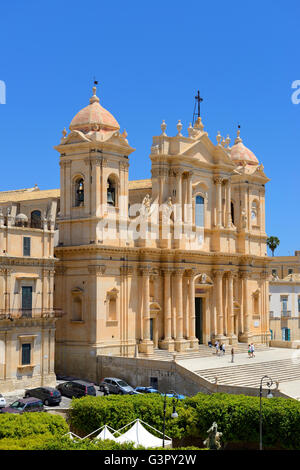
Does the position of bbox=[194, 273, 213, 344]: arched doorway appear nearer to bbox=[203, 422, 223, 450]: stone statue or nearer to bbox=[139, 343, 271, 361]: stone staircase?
bbox=[139, 343, 271, 361]: stone staircase

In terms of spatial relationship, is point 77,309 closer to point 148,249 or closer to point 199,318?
point 148,249

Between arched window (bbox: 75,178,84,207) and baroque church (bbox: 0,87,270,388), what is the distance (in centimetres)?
7

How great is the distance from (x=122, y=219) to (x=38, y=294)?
8.76 metres

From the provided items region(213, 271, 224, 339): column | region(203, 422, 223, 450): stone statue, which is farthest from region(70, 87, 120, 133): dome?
region(203, 422, 223, 450): stone statue

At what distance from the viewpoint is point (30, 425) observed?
29.0m

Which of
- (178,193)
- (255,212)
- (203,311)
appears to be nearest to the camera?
(178,193)

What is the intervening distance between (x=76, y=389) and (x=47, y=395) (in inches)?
101

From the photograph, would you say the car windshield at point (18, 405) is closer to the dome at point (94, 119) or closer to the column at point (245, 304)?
Result: the dome at point (94, 119)

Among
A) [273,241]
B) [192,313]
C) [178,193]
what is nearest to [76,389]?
[192,313]

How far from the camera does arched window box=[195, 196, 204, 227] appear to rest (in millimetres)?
54312

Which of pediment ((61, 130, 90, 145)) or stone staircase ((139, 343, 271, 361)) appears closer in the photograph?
pediment ((61, 130, 90, 145))

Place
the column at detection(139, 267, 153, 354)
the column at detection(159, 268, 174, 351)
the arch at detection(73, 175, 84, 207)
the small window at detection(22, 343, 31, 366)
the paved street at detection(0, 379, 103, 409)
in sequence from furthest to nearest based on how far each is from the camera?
the column at detection(159, 268, 174, 351) < the column at detection(139, 267, 153, 354) < the arch at detection(73, 175, 84, 207) < the small window at detection(22, 343, 31, 366) < the paved street at detection(0, 379, 103, 409)

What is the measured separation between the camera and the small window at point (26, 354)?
136 feet
